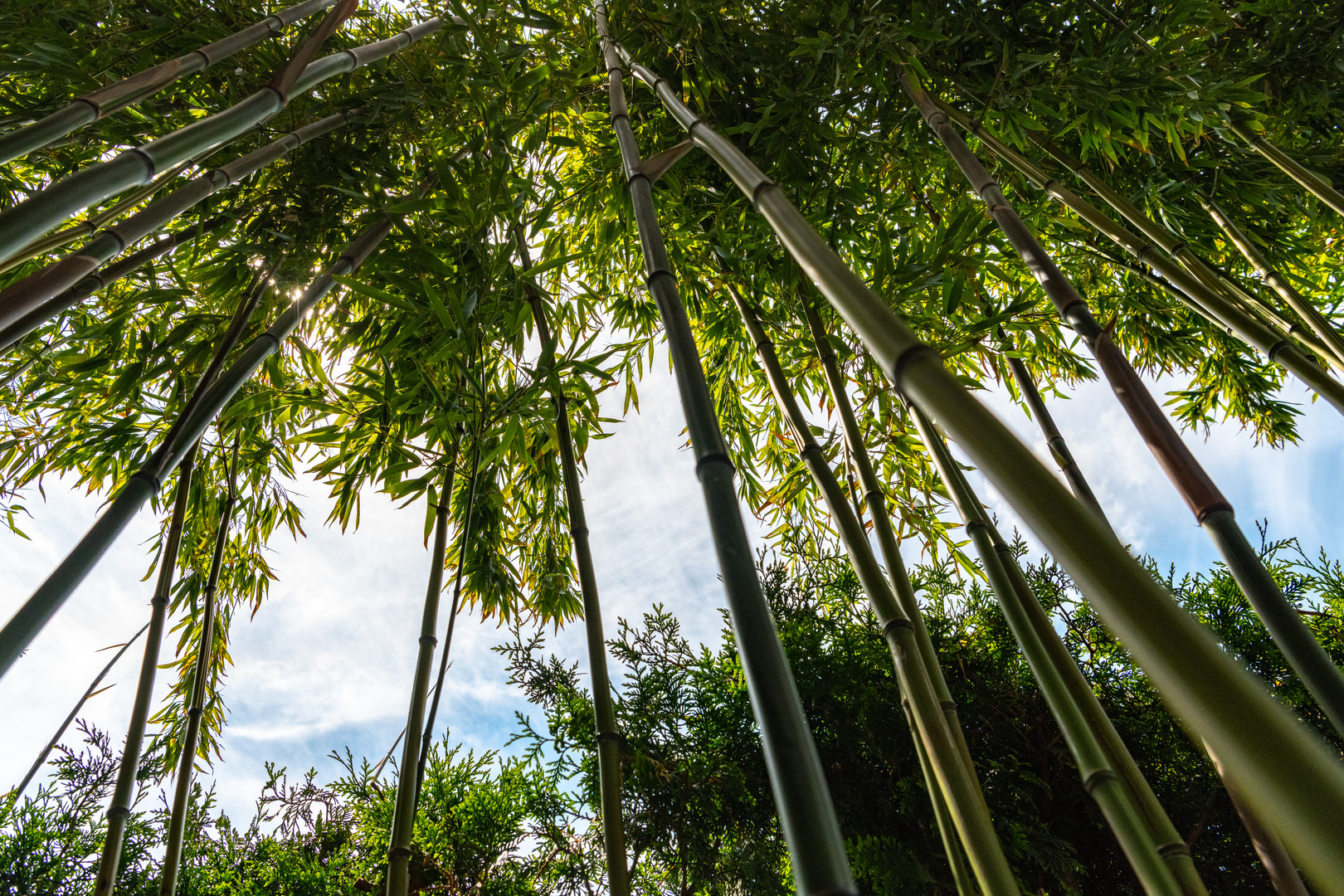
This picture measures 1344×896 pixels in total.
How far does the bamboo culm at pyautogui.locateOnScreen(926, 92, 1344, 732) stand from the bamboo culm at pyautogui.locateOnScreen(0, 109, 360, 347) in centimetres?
137

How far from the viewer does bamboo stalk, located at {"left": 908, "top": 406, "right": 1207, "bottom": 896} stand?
29.3 inches

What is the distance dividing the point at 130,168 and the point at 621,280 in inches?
83.2

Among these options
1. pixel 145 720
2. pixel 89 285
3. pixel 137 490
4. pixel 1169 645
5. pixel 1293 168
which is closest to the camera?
pixel 1169 645

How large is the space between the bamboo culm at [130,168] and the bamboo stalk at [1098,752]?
3.39ft

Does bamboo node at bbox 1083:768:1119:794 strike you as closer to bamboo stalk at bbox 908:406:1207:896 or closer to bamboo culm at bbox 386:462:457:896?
bamboo stalk at bbox 908:406:1207:896

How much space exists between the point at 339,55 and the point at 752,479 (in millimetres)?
1919

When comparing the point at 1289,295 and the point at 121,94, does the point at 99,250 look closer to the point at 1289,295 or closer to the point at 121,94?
the point at 121,94

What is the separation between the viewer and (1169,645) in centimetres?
31

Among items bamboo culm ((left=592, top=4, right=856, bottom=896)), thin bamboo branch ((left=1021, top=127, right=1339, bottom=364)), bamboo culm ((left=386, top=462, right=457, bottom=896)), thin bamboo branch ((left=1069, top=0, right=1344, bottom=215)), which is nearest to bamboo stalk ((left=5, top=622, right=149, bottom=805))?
bamboo culm ((left=386, top=462, right=457, bottom=896))

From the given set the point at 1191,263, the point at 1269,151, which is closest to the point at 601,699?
the point at 1191,263

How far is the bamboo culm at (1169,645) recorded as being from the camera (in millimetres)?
262

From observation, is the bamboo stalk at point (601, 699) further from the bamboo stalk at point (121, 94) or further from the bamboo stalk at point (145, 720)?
the bamboo stalk at point (121, 94)

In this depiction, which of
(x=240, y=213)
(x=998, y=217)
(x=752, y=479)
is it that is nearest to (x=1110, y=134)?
(x=998, y=217)

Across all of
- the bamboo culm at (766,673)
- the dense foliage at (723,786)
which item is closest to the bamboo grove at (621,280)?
the bamboo culm at (766,673)
